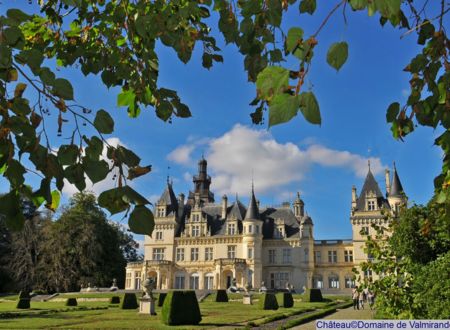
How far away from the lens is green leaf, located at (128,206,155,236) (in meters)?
1.88

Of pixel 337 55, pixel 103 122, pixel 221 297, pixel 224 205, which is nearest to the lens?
pixel 337 55

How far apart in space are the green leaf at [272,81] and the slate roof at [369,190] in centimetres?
4826

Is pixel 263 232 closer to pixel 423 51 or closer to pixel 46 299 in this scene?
pixel 46 299

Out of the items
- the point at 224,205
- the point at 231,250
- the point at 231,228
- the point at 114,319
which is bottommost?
the point at 114,319

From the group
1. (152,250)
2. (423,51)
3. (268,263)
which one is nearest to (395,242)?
(423,51)

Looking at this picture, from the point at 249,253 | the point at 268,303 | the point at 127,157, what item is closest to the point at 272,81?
the point at 127,157

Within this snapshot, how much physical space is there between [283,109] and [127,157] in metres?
0.94

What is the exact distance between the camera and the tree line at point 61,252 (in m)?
44.2

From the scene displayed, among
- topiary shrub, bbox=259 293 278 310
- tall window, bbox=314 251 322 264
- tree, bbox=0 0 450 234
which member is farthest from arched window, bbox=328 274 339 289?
tree, bbox=0 0 450 234

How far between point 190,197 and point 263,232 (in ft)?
39.4

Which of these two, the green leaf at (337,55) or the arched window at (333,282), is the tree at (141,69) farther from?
the arched window at (333,282)

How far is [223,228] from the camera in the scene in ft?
162

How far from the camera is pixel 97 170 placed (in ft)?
6.69

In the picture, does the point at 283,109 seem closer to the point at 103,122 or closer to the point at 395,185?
the point at 103,122
